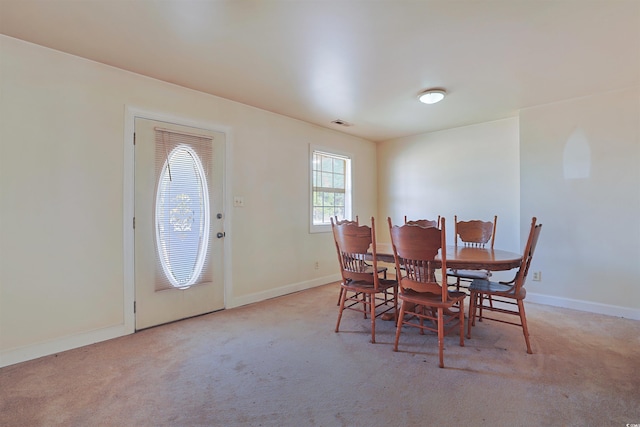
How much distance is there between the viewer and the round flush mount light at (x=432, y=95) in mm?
3137

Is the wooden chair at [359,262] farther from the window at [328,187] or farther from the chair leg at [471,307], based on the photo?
the window at [328,187]

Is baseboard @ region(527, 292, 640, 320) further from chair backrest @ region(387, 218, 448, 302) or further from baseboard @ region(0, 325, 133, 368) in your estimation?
baseboard @ region(0, 325, 133, 368)

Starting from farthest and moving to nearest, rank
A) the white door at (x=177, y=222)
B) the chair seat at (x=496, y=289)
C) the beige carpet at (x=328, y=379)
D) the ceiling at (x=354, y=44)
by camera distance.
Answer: the white door at (x=177, y=222), the chair seat at (x=496, y=289), the ceiling at (x=354, y=44), the beige carpet at (x=328, y=379)

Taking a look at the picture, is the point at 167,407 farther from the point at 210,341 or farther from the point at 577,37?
the point at 577,37

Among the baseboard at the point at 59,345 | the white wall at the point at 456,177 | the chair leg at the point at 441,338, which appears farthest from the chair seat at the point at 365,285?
the white wall at the point at 456,177

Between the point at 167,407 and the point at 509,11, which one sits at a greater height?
the point at 509,11

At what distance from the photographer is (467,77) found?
286 centimetres

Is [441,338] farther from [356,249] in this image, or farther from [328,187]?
[328,187]

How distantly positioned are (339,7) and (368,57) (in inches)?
26.4

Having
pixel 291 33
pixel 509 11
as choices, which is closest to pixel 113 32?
pixel 291 33

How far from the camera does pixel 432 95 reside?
318 cm

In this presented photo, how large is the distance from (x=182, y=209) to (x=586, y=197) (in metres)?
4.38

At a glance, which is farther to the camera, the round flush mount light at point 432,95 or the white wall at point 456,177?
the white wall at point 456,177

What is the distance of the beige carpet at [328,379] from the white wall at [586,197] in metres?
0.59
